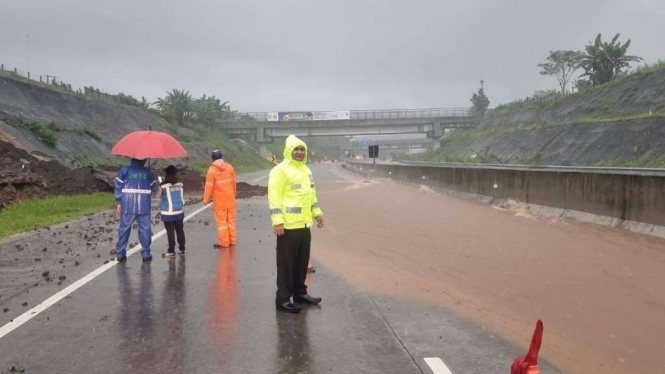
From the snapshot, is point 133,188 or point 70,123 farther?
point 70,123

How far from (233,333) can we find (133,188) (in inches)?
164

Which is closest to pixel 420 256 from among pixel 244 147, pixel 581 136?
pixel 581 136

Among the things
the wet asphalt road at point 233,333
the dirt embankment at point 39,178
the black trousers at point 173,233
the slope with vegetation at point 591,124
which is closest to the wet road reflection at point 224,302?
the wet asphalt road at point 233,333

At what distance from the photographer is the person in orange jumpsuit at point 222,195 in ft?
33.6

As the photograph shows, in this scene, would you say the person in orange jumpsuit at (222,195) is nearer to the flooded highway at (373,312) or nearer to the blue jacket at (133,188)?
the flooded highway at (373,312)

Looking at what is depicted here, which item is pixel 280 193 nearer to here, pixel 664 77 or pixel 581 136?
pixel 581 136

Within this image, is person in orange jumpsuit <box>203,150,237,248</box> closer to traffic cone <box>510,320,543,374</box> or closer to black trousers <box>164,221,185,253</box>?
black trousers <box>164,221,185,253</box>

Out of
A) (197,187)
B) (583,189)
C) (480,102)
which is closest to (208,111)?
(480,102)

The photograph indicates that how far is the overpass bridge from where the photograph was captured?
274 feet

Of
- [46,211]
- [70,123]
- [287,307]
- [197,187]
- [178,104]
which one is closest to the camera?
[287,307]

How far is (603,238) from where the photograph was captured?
35.0 feet

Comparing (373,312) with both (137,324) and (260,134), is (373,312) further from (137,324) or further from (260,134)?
(260,134)

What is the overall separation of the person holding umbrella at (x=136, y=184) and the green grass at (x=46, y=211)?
4299 mm

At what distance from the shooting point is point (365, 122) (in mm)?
83688
